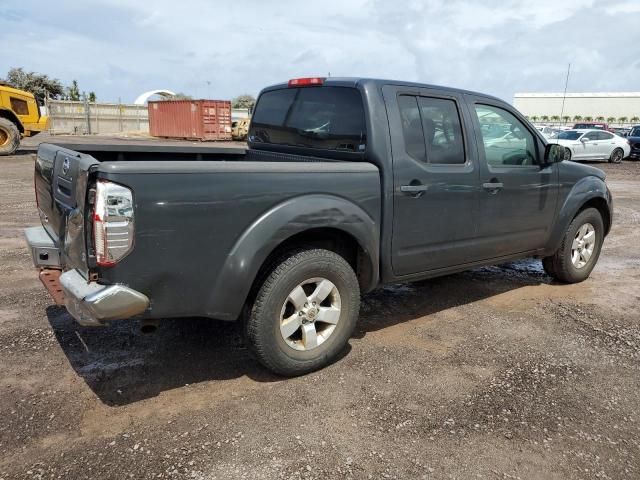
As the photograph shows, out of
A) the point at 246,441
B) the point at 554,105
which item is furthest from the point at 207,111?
the point at 554,105

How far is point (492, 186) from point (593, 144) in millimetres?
20376

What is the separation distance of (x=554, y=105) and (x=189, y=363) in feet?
292

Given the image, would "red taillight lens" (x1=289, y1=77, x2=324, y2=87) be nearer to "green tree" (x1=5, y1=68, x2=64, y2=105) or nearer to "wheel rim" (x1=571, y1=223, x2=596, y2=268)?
"wheel rim" (x1=571, y1=223, x2=596, y2=268)

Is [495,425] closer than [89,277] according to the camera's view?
No

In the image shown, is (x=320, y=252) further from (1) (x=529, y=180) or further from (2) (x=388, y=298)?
(1) (x=529, y=180)

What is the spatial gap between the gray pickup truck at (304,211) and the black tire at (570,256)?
0.19 m

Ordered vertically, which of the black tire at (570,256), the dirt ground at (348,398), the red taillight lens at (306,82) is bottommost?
the dirt ground at (348,398)

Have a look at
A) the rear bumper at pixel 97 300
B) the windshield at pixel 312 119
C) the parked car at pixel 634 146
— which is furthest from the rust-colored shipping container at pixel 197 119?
the rear bumper at pixel 97 300

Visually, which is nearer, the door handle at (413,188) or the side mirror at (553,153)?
the door handle at (413,188)

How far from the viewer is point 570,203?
16.9 ft

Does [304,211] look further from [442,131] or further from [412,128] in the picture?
[442,131]

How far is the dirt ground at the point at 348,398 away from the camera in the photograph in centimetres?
262

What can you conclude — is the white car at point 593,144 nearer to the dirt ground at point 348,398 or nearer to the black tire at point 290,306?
the dirt ground at point 348,398

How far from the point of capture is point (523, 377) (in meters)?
3.54
